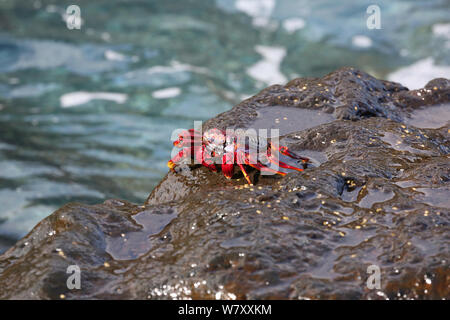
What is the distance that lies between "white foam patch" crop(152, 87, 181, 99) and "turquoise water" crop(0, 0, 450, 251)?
3cm

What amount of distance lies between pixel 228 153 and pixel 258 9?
10.8 m

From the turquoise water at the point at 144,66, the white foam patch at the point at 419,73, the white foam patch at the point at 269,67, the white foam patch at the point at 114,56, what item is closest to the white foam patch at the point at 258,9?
the turquoise water at the point at 144,66

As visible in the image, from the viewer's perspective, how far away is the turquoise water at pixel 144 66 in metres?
8.08

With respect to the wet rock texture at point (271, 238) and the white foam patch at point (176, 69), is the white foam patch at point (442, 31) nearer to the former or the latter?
the white foam patch at point (176, 69)

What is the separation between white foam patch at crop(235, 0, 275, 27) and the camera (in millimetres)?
12523

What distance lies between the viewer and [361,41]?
11344 mm

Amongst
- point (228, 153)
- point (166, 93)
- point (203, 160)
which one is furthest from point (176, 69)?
point (228, 153)

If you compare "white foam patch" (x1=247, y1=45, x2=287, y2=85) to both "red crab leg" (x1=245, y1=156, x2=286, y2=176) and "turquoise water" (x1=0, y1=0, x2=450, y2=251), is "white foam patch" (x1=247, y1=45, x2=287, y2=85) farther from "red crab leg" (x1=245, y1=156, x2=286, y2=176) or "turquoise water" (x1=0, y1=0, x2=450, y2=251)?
"red crab leg" (x1=245, y1=156, x2=286, y2=176)

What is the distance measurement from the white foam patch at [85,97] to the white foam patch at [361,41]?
5.16m

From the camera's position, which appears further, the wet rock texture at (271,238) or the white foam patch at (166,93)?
the white foam patch at (166,93)

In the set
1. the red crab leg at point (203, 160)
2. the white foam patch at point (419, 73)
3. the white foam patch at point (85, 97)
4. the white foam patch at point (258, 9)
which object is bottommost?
the red crab leg at point (203, 160)

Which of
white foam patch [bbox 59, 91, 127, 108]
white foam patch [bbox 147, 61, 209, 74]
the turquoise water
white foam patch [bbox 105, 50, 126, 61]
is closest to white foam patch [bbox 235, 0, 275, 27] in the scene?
the turquoise water
